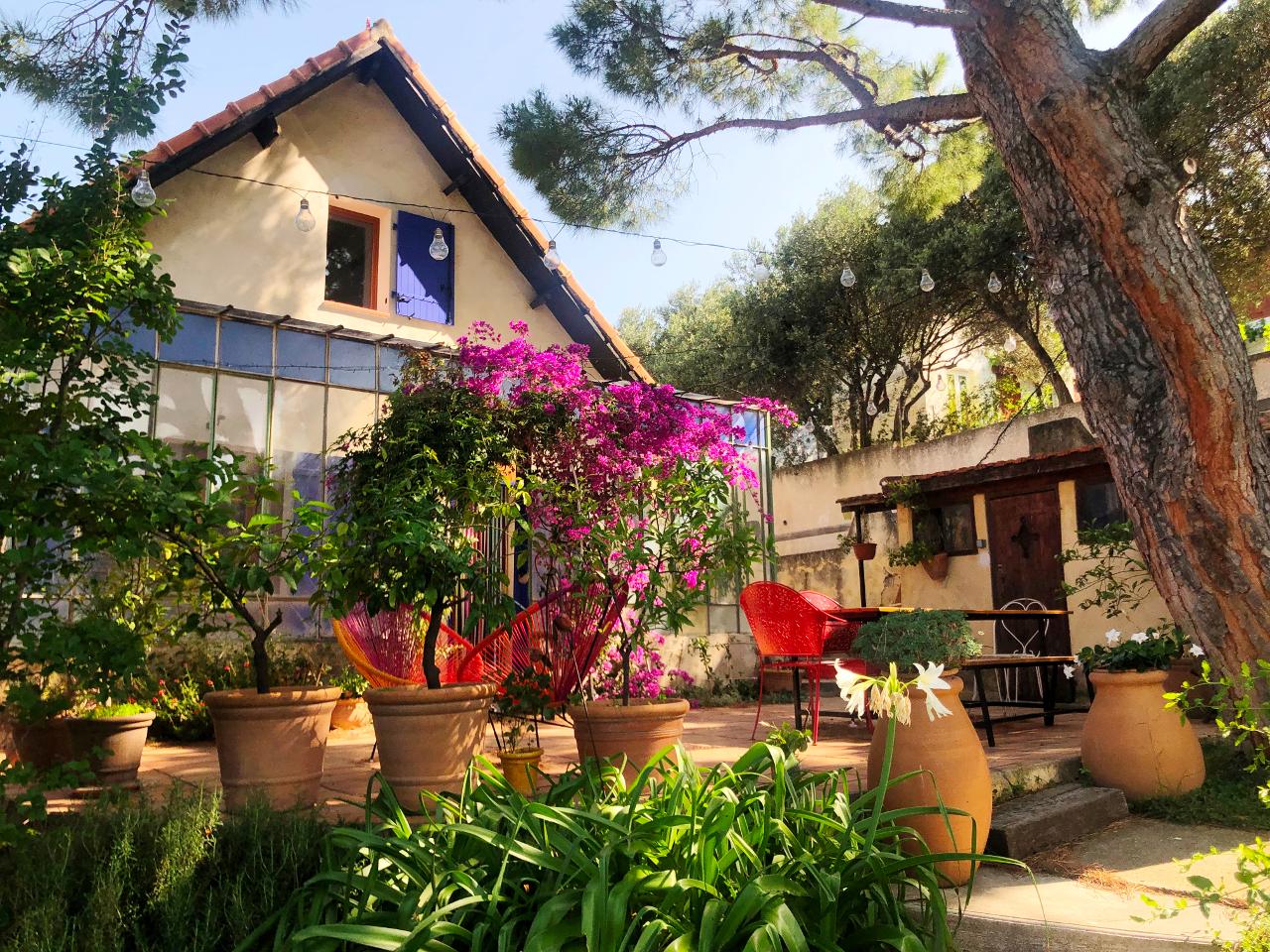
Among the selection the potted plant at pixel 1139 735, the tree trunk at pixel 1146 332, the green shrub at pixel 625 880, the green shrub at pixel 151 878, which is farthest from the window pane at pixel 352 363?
the potted plant at pixel 1139 735

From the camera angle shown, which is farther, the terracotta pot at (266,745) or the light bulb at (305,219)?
the light bulb at (305,219)

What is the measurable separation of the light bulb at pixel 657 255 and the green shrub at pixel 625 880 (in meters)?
5.60

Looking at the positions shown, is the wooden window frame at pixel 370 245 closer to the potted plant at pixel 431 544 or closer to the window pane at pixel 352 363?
the window pane at pixel 352 363

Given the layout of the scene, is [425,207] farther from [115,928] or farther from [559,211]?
[115,928]

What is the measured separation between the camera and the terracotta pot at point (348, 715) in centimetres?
635

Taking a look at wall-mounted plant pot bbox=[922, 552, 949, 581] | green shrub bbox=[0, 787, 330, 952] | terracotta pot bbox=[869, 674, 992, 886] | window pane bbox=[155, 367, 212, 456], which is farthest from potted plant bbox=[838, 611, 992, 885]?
wall-mounted plant pot bbox=[922, 552, 949, 581]

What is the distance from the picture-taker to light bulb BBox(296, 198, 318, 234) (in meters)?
7.50

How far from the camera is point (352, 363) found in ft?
24.8

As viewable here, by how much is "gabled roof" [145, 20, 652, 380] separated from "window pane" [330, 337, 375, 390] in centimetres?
170

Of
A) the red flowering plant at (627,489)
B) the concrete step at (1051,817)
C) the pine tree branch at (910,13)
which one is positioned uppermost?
the pine tree branch at (910,13)

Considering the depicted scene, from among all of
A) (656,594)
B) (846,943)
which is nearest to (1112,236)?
(656,594)

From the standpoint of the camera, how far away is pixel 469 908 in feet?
6.55

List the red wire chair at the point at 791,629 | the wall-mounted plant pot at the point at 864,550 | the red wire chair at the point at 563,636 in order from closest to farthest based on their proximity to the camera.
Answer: the red wire chair at the point at 563,636 → the red wire chair at the point at 791,629 → the wall-mounted plant pot at the point at 864,550

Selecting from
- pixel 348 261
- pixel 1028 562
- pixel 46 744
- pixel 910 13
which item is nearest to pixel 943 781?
pixel 910 13
